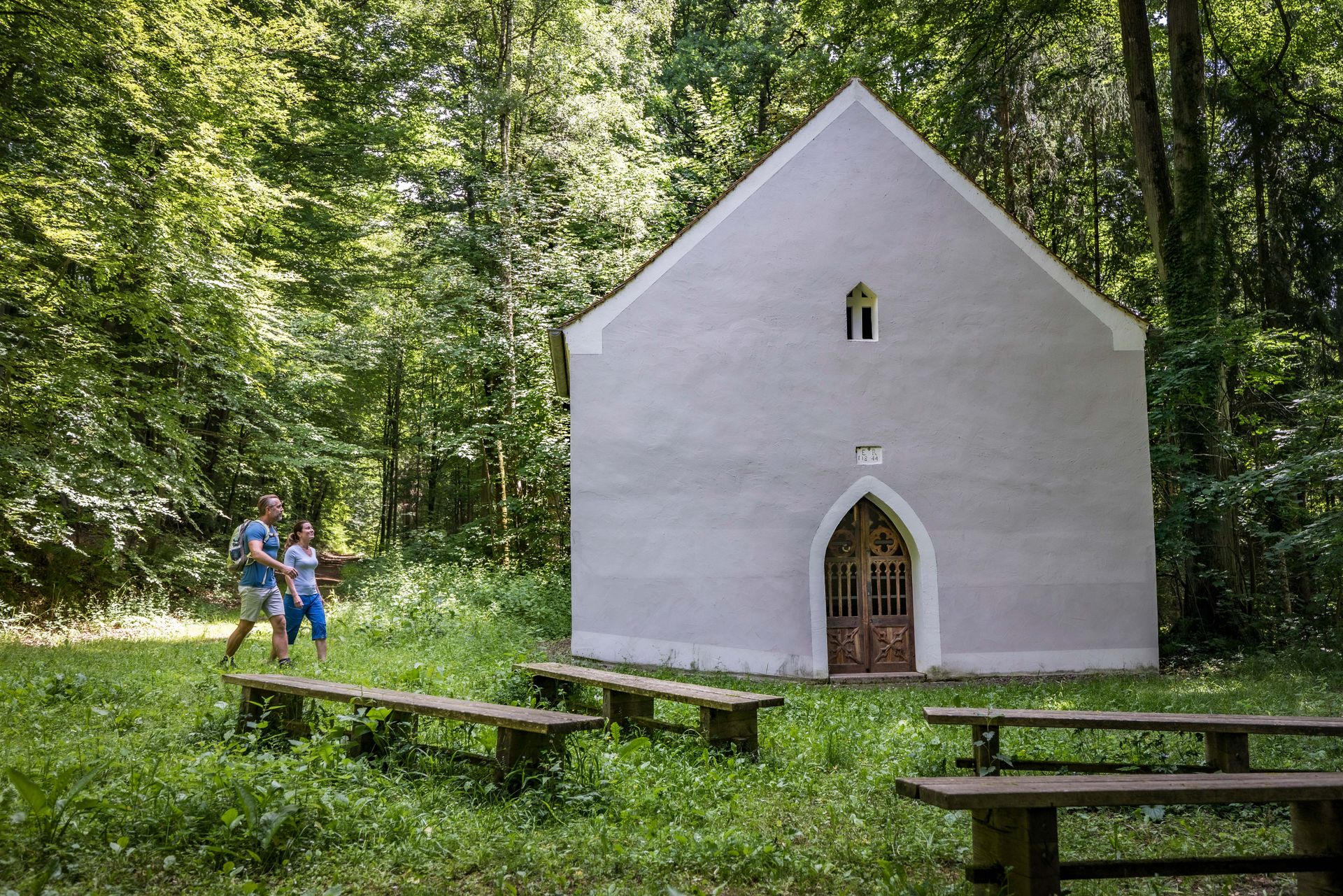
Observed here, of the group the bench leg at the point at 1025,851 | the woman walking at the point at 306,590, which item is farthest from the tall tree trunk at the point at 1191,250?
the woman walking at the point at 306,590

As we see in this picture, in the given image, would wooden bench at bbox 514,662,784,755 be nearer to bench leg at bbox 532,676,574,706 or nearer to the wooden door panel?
bench leg at bbox 532,676,574,706

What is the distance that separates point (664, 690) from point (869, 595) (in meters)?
6.13

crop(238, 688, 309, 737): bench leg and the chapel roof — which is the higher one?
the chapel roof

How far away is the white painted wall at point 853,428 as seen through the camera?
36.0 ft

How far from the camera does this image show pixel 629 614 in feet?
35.9

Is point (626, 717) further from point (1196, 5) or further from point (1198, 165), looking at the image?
point (1196, 5)

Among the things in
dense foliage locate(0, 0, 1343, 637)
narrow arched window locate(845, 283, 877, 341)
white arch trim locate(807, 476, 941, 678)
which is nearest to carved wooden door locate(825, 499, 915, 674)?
white arch trim locate(807, 476, 941, 678)

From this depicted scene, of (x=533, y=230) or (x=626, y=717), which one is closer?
(x=626, y=717)

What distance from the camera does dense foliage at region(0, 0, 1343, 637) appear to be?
11.3 m

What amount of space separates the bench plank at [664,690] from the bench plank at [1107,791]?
2196mm

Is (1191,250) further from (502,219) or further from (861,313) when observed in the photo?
(502,219)

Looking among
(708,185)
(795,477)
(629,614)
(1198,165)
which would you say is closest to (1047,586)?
(795,477)

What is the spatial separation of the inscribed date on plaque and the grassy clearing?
427cm

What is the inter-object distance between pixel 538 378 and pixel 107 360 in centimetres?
821
